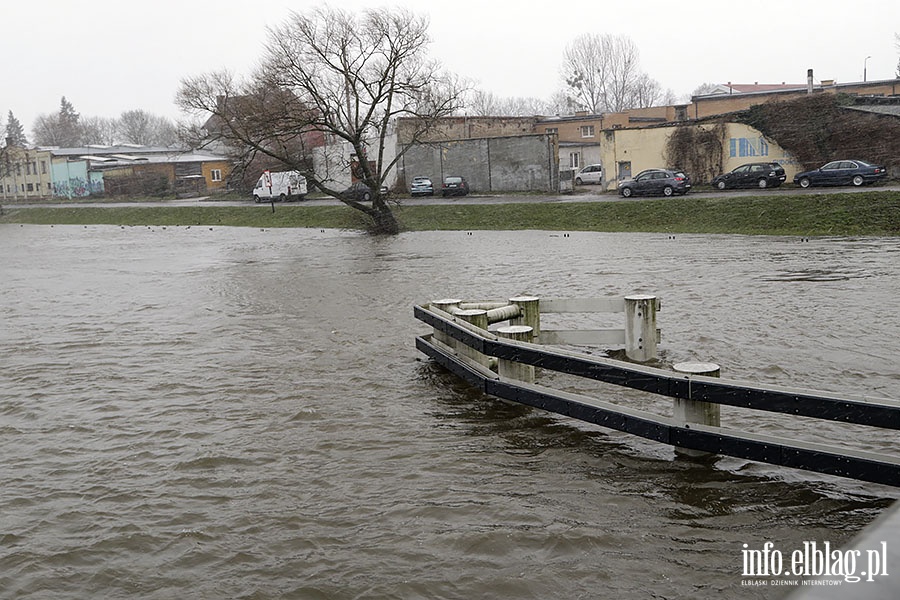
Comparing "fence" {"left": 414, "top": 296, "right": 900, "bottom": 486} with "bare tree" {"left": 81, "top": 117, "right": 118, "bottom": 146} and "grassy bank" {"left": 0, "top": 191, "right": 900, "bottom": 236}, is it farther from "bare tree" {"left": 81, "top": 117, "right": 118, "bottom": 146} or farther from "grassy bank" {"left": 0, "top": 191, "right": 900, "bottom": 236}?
"bare tree" {"left": 81, "top": 117, "right": 118, "bottom": 146}

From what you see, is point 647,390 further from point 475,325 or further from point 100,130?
point 100,130

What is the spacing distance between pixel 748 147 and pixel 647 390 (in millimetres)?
38706

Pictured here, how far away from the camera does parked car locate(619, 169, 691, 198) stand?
38.5 meters

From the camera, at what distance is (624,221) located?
32906mm

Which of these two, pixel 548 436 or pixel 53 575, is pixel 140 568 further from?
pixel 548 436

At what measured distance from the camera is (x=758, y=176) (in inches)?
1499

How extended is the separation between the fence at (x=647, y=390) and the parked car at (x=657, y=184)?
98.0 ft

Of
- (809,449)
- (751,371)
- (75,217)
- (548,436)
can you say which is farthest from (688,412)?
(75,217)

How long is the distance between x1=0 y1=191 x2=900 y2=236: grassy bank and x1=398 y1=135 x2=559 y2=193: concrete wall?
9.03m

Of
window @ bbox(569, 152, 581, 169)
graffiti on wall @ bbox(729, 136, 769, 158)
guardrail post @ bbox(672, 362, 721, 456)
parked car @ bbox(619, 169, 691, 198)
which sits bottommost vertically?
guardrail post @ bbox(672, 362, 721, 456)

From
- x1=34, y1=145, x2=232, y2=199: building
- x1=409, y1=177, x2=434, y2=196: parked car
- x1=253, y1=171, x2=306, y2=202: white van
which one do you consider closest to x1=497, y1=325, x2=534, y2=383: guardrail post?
x1=409, y1=177, x2=434, y2=196: parked car

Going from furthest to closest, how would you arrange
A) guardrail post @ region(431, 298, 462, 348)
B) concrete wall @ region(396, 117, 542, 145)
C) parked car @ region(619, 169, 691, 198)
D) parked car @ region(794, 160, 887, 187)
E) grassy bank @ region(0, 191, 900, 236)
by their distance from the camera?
1. concrete wall @ region(396, 117, 542, 145)
2. parked car @ region(619, 169, 691, 198)
3. parked car @ region(794, 160, 887, 187)
4. grassy bank @ region(0, 191, 900, 236)
5. guardrail post @ region(431, 298, 462, 348)

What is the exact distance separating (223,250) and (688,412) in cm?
2664

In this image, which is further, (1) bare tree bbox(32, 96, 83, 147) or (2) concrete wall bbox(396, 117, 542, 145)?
(1) bare tree bbox(32, 96, 83, 147)
